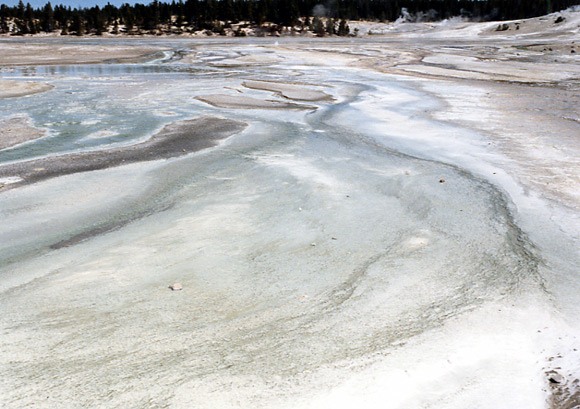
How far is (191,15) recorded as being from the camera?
180 feet

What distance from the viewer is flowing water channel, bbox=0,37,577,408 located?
Result: 87.7 inches

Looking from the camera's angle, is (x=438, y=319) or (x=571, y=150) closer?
(x=438, y=319)

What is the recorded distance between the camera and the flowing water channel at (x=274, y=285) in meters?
2.23

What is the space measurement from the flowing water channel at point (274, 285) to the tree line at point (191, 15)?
47575mm

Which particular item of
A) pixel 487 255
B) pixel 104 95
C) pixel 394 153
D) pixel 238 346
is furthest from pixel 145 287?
pixel 104 95

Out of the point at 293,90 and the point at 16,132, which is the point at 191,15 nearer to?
the point at 293,90

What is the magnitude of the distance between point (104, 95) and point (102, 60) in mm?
11946

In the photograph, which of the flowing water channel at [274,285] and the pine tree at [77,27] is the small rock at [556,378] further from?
the pine tree at [77,27]

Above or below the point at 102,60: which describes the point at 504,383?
below

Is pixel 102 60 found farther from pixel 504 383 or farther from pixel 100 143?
pixel 504 383

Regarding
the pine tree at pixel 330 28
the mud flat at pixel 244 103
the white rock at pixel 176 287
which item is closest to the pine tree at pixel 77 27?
the pine tree at pixel 330 28

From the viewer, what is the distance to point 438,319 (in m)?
2.72

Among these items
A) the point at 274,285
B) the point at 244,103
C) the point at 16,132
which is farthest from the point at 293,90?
the point at 274,285

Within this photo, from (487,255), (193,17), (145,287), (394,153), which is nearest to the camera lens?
(145,287)
